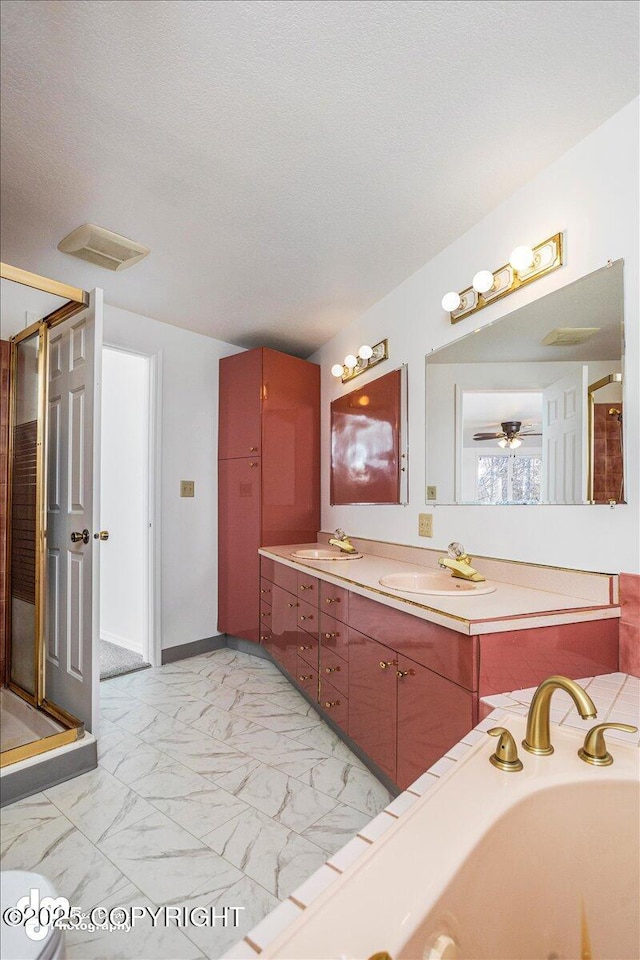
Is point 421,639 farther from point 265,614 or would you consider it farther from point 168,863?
point 265,614

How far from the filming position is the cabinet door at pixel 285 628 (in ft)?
8.30

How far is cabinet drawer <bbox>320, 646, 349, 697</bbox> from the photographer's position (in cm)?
191

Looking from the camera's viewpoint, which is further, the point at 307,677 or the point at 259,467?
the point at 259,467

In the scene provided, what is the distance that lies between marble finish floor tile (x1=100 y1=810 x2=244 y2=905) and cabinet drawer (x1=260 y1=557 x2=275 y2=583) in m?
1.49

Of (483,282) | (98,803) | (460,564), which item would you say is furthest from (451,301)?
A: (98,803)

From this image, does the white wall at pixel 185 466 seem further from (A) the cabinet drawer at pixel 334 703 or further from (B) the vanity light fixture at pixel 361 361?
(A) the cabinet drawer at pixel 334 703

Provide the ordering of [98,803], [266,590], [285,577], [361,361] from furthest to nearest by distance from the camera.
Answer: [266,590] < [361,361] < [285,577] < [98,803]

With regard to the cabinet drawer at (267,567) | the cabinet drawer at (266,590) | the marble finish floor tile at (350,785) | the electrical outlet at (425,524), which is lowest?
the marble finish floor tile at (350,785)

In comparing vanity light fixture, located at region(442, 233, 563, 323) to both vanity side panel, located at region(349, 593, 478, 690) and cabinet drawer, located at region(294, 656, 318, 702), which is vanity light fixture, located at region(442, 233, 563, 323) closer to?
vanity side panel, located at region(349, 593, 478, 690)

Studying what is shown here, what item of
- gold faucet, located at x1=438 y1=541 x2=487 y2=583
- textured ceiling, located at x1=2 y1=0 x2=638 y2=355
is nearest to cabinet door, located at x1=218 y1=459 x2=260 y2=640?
textured ceiling, located at x1=2 y1=0 x2=638 y2=355

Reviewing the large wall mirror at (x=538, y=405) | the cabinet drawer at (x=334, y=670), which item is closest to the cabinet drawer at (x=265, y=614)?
the cabinet drawer at (x=334, y=670)

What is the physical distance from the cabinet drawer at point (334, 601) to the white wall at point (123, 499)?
1790 millimetres

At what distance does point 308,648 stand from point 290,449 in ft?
4.80

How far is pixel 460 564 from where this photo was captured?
1793 millimetres
